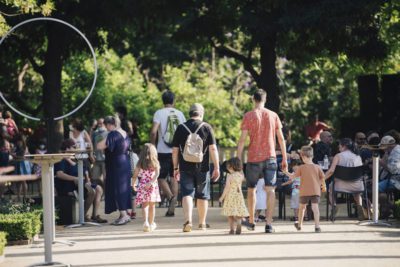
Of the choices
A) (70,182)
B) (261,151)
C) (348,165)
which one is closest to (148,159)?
(261,151)

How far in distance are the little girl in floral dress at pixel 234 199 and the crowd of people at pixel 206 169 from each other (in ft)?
0.05

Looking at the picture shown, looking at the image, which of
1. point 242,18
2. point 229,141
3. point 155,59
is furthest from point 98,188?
point 155,59

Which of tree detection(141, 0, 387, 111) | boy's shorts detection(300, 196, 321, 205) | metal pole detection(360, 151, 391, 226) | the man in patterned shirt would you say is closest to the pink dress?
the man in patterned shirt

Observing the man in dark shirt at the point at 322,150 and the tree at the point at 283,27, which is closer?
the man in dark shirt at the point at 322,150

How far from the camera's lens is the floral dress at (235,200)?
48.4 ft

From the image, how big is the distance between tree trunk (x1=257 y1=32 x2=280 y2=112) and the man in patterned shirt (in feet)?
31.8

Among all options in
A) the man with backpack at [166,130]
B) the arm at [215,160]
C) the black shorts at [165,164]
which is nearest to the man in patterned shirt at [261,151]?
the arm at [215,160]

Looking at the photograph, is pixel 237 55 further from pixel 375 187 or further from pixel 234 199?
pixel 234 199

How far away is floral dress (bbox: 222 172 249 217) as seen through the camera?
48.4ft

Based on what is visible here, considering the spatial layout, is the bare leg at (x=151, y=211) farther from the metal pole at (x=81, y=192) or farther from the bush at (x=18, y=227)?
the bush at (x=18, y=227)

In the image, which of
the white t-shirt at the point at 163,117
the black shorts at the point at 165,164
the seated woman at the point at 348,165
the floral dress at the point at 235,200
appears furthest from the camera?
the black shorts at the point at 165,164

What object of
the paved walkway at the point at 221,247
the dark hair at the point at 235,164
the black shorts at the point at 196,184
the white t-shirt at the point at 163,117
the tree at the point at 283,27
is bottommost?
the paved walkway at the point at 221,247

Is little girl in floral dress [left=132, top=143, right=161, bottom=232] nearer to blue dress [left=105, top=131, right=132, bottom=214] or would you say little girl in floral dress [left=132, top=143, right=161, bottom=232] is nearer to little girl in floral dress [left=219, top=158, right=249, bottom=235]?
blue dress [left=105, top=131, right=132, bottom=214]

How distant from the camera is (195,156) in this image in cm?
1529
